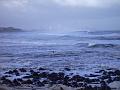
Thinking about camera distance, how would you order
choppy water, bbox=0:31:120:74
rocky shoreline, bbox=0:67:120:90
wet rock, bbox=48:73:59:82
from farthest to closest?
choppy water, bbox=0:31:120:74 → wet rock, bbox=48:73:59:82 → rocky shoreline, bbox=0:67:120:90

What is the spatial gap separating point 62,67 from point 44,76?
9.94 feet

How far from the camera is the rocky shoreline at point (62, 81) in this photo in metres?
11.0

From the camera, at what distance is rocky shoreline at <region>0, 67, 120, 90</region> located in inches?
432

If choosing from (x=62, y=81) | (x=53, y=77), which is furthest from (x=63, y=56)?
(x=62, y=81)

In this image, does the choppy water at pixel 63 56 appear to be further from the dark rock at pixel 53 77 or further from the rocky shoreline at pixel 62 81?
the dark rock at pixel 53 77

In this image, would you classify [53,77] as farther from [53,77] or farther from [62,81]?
[62,81]

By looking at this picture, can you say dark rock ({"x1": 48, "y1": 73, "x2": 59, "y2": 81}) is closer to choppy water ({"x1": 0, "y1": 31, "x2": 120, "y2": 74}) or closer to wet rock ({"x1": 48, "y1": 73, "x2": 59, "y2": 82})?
wet rock ({"x1": 48, "y1": 73, "x2": 59, "y2": 82})

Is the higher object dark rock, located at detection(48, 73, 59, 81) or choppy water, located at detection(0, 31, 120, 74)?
dark rock, located at detection(48, 73, 59, 81)

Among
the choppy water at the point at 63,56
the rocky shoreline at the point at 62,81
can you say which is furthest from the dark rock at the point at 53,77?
the choppy water at the point at 63,56

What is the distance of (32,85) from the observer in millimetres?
11602

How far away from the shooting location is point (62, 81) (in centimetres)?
1232

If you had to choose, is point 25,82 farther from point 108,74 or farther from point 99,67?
point 99,67

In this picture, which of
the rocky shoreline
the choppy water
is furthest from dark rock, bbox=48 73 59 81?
the choppy water

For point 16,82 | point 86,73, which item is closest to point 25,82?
point 16,82
